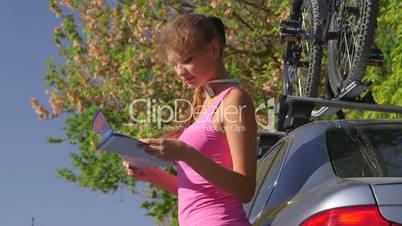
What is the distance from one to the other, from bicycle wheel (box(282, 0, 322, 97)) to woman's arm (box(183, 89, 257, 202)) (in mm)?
3824

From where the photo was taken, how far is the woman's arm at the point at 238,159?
2.86 metres

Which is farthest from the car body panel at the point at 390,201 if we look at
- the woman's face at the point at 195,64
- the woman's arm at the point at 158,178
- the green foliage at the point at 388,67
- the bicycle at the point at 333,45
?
the green foliage at the point at 388,67

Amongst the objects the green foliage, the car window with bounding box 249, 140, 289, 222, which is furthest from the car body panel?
the green foliage

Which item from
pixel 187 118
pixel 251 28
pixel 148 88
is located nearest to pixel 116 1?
pixel 148 88

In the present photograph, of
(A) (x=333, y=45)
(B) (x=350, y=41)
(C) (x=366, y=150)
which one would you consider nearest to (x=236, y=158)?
(C) (x=366, y=150)

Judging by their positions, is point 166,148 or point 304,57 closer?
point 166,148

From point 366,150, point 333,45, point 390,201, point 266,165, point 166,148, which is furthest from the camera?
point 333,45

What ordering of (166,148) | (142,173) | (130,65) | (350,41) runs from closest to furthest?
1. (166,148)
2. (142,173)
3. (350,41)
4. (130,65)

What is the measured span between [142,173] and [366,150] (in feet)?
2.87

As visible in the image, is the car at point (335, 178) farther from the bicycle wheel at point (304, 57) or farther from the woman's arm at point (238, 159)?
the bicycle wheel at point (304, 57)

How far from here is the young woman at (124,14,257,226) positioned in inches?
113

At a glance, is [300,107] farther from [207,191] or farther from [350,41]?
[350,41]

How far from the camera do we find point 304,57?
8141 millimetres

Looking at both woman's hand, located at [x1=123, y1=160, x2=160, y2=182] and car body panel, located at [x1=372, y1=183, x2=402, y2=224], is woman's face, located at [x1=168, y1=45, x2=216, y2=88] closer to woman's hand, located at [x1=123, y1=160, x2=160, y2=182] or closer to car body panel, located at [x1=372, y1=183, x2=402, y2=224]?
woman's hand, located at [x1=123, y1=160, x2=160, y2=182]
